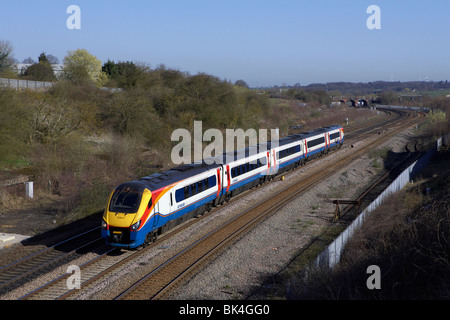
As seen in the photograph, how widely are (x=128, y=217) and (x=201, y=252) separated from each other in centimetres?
294

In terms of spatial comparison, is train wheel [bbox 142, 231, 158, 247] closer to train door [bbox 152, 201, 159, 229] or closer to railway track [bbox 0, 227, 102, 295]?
train door [bbox 152, 201, 159, 229]

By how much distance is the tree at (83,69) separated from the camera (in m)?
50.8

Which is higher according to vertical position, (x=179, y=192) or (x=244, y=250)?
(x=179, y=192)

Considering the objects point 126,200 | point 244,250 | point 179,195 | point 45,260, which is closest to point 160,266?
point 126,200

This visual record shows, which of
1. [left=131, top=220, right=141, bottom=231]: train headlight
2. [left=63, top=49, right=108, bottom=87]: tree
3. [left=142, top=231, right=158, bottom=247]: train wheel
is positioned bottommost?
[left=142, top=231, right=158, bottom=247]: train wheel

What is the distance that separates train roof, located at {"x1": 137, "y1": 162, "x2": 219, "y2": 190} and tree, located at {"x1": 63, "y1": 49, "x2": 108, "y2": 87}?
32657 millimetres

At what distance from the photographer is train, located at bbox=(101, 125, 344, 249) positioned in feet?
48.1

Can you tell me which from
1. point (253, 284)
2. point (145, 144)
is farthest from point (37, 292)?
point (145, 144)

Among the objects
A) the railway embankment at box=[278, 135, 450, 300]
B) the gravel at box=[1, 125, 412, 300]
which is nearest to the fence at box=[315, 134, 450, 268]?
the railway embankment at box=[278, 135, 450, 300]

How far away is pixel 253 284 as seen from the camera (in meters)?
13.0

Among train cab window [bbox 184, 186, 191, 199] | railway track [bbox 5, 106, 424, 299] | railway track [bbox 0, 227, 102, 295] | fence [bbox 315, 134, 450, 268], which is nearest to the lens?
railway track [bbox 5, 106, 424, 299]

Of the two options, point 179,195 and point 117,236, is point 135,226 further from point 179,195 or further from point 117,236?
point 179,195

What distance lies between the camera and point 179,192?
17.1 metres

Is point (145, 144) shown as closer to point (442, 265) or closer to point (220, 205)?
point (220, 205)
